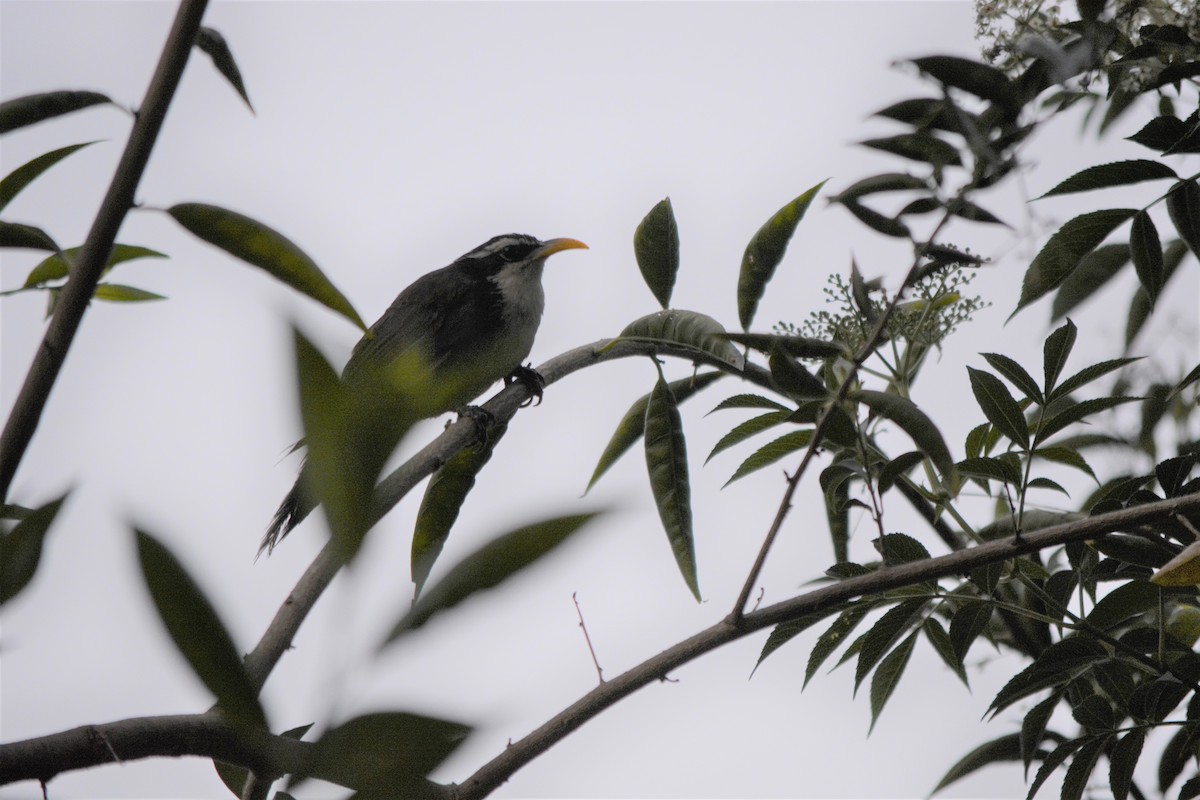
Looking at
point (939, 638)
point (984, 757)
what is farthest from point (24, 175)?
point (984, 757)

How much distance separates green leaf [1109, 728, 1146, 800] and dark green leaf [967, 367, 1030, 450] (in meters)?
0.48

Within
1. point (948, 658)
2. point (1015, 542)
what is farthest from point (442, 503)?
point (948, 658)

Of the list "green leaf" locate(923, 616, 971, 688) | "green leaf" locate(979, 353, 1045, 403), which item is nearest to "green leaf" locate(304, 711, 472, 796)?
"green leaf" locate(979, 353, 1045, 403)

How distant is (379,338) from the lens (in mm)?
4656

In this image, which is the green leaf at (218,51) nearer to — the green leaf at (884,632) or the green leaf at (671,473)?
the green leaf at (671,473)

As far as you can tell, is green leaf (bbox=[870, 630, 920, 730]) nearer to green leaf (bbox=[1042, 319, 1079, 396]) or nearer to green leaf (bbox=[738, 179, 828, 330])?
green leaf (bbox=[1042, 319, 1079, 396])

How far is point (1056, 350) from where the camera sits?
167 cm

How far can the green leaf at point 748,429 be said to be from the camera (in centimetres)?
183

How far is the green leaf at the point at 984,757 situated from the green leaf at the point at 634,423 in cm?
97

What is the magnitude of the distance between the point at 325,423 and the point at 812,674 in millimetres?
1397

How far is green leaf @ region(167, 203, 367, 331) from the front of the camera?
919 mm

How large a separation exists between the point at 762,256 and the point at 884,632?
64 cm

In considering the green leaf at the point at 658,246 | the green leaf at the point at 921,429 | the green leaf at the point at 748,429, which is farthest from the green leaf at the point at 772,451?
the green leaf at the point at 921,429

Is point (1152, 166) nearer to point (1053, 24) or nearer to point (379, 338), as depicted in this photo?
point (1053, 24)
